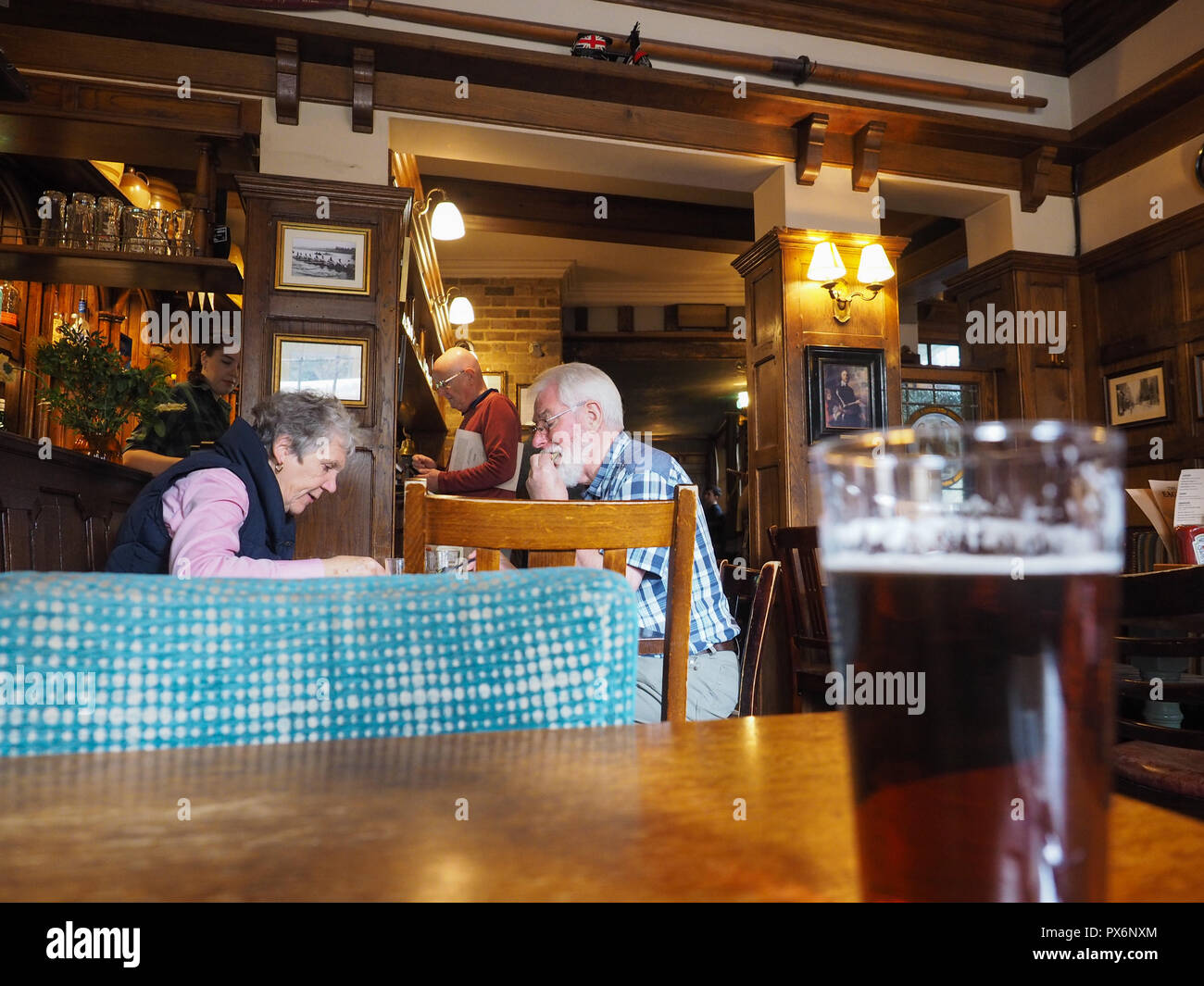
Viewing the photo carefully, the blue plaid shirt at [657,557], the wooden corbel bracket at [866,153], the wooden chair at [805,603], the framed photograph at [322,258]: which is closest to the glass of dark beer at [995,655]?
the blue plaid shirt at [657,557]

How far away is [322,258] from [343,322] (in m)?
0.35

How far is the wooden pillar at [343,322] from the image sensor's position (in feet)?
14.3

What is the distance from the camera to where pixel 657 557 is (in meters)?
1.97

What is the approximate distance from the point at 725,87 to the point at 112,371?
3.52 m

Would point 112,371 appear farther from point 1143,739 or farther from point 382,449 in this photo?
point 1143,739

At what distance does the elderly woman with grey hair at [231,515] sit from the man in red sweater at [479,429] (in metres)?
1.97

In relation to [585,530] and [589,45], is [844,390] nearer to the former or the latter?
[589,45]

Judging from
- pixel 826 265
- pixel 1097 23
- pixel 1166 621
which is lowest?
pixel 1166 621

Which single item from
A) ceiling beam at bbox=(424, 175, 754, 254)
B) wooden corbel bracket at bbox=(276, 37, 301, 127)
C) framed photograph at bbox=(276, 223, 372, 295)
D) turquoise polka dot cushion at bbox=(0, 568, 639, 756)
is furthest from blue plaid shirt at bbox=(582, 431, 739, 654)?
ceiling beam at bbox=(424, 175, 754, 254)

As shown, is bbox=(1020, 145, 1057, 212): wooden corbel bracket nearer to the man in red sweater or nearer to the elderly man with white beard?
the man in red sweater

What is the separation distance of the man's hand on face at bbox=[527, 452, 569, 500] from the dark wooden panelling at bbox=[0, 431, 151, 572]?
4.58 feet

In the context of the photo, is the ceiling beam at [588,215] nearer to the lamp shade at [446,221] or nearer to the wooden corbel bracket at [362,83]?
the lamp shade at [446,221]

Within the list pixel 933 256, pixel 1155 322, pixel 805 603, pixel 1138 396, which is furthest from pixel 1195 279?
pixel 805 603

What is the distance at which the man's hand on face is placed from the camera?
7.53 ft
